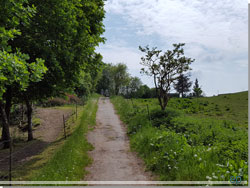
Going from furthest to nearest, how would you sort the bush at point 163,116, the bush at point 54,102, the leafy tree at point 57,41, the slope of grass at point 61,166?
the bush at point 54,102, the bush at point 163,116, the leafy tree at point 57,41, the slope of grass at point 61,166

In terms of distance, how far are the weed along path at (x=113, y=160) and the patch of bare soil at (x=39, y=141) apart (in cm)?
346

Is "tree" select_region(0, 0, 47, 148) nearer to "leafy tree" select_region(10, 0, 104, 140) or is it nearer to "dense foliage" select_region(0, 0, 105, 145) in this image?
"dense foliage" select_region(0, 0, 105, 145)

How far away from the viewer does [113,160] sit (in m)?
10.8

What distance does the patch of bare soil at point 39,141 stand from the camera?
12.5 m

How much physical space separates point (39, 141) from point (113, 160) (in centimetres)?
936

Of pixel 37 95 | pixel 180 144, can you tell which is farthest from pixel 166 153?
pixel 37 95

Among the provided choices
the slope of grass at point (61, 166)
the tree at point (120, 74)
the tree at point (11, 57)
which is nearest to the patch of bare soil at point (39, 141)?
the slope of grass at point (61, 166)

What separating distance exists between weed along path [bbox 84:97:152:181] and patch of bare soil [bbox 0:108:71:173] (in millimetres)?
3459

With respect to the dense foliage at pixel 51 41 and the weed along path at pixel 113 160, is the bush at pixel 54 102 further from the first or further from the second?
the weed along path at pixel 113 160

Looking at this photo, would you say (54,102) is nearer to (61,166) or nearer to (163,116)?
(163,116)

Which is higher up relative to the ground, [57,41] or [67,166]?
[57,41]

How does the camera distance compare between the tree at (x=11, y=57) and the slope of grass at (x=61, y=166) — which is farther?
the slope of grass at (x=61, y=166)

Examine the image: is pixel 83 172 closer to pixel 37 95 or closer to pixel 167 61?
pixel 37 95

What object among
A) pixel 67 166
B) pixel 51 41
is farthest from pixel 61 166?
pixel 51 41
